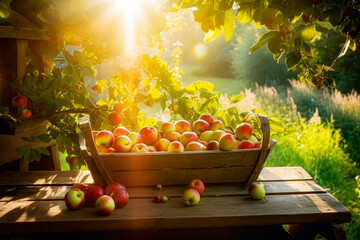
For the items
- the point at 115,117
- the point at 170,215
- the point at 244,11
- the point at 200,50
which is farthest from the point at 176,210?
the point at 200,50

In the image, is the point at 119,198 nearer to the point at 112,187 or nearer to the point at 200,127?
the point at 112,187

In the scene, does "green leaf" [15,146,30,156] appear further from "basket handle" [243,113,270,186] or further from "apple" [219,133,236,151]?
"basket handle" [243,113,270,186]

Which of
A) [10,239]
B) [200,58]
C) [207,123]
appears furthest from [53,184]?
[200,58]

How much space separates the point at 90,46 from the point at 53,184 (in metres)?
0.75

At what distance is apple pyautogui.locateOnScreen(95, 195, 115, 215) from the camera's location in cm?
141

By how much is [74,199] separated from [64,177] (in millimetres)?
481

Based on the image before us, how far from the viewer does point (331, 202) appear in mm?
1558

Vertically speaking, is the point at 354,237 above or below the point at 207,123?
below

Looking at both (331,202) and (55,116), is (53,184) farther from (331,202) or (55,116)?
(331,202)

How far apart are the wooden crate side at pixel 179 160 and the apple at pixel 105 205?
0.20 meters

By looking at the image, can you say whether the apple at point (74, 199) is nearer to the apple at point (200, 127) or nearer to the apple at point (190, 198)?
the apple at point (190, 198)

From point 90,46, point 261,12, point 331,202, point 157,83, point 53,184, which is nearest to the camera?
point 261,12

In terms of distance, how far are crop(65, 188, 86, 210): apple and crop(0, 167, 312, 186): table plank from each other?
0.34 meters

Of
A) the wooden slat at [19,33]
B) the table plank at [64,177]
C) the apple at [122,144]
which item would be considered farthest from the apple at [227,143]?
the wooden slat at [19,33]
